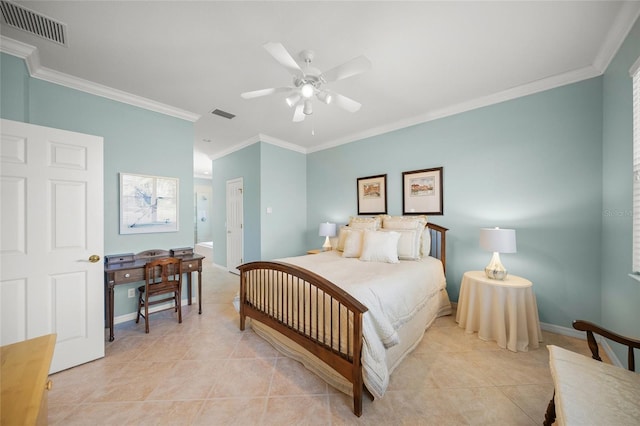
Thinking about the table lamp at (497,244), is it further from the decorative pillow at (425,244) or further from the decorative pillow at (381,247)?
the decorative pillow at (381,247)

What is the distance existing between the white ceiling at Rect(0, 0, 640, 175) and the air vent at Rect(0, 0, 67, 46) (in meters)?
0.06

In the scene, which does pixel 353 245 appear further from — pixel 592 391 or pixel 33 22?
pixel 33 22

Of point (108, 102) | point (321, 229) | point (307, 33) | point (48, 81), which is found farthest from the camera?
point (321, 229)

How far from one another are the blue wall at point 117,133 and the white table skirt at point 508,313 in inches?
153

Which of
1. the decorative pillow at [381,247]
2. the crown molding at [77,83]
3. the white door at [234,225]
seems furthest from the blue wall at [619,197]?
the white door at [234,225]

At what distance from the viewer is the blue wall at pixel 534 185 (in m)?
2.41

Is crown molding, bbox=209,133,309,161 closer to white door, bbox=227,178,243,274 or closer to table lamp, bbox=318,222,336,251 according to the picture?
white door, bbox=227,178,243,274

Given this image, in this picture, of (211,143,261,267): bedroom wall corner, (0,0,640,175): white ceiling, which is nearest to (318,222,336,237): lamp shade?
(211,143,261,267): bedroom wall corner

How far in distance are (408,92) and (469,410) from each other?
10.2 ft

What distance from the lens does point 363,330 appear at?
1.55m

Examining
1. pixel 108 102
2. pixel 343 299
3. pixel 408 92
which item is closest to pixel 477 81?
pixel 408 92

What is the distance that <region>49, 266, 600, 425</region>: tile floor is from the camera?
1.53 metres

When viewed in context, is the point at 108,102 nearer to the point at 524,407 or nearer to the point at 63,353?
the point at 63,353

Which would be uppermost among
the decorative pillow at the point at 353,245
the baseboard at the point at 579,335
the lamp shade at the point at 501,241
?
the lamp shade at the point at 501,241
